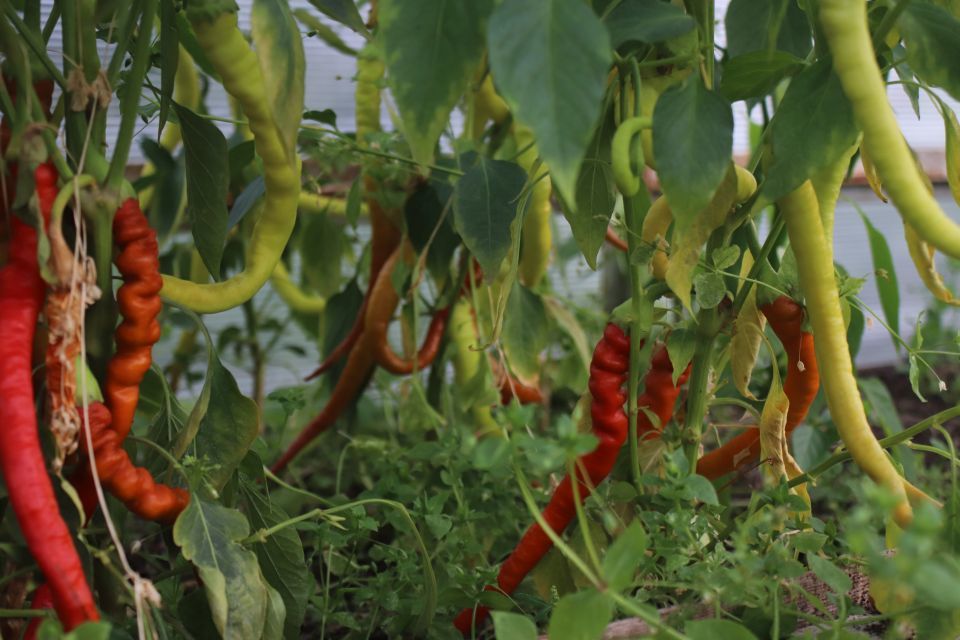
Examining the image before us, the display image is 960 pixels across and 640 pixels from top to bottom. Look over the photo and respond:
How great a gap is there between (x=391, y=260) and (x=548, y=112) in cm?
70

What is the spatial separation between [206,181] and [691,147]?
1.07 ft

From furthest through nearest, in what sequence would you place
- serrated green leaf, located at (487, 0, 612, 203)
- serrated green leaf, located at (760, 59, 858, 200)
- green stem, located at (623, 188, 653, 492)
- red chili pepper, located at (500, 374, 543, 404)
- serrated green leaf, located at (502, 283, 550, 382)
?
1. red chili pepper, located at (500, 374, 543, 404)
2. serrated green leaf, located at (502, 283, 550, 382)
3. green stem, located at (623, 188, 653, 492)
4. serrated green leaf, located at (760, 59, 858, 200)
5. serrated green leaf, located at (487, 0, 612, 203)

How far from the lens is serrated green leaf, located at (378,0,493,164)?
0.45 meters

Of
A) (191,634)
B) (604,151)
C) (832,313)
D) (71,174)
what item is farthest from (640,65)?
(191,634)

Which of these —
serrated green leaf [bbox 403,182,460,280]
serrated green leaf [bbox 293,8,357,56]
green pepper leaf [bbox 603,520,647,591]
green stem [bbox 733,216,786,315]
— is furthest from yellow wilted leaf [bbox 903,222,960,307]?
serrated green leaf [bbox 293,8,357,56]

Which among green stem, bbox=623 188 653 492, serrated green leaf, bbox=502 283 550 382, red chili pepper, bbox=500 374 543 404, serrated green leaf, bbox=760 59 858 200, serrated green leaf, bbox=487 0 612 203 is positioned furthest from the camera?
red chili pepper, bbox=500 374 543 404

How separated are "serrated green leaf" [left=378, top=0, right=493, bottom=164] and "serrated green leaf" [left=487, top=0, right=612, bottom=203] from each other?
0.04m

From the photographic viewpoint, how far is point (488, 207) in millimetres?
678

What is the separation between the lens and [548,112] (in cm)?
40

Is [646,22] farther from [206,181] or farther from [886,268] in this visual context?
[886,268]

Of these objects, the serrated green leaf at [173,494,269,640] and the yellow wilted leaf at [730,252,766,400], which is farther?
the yellow wilted leaf at [730,252,766,400]

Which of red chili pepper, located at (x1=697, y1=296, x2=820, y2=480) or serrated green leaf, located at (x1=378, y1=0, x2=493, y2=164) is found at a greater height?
serrated green leaf, located at (x1=378, y1=0, x2=493, y2=164)

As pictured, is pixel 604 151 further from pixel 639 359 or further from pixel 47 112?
pixel 47 112

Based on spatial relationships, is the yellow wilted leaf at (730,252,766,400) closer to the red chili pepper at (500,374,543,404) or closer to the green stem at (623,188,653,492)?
the green stem at (623,188,653,492)
